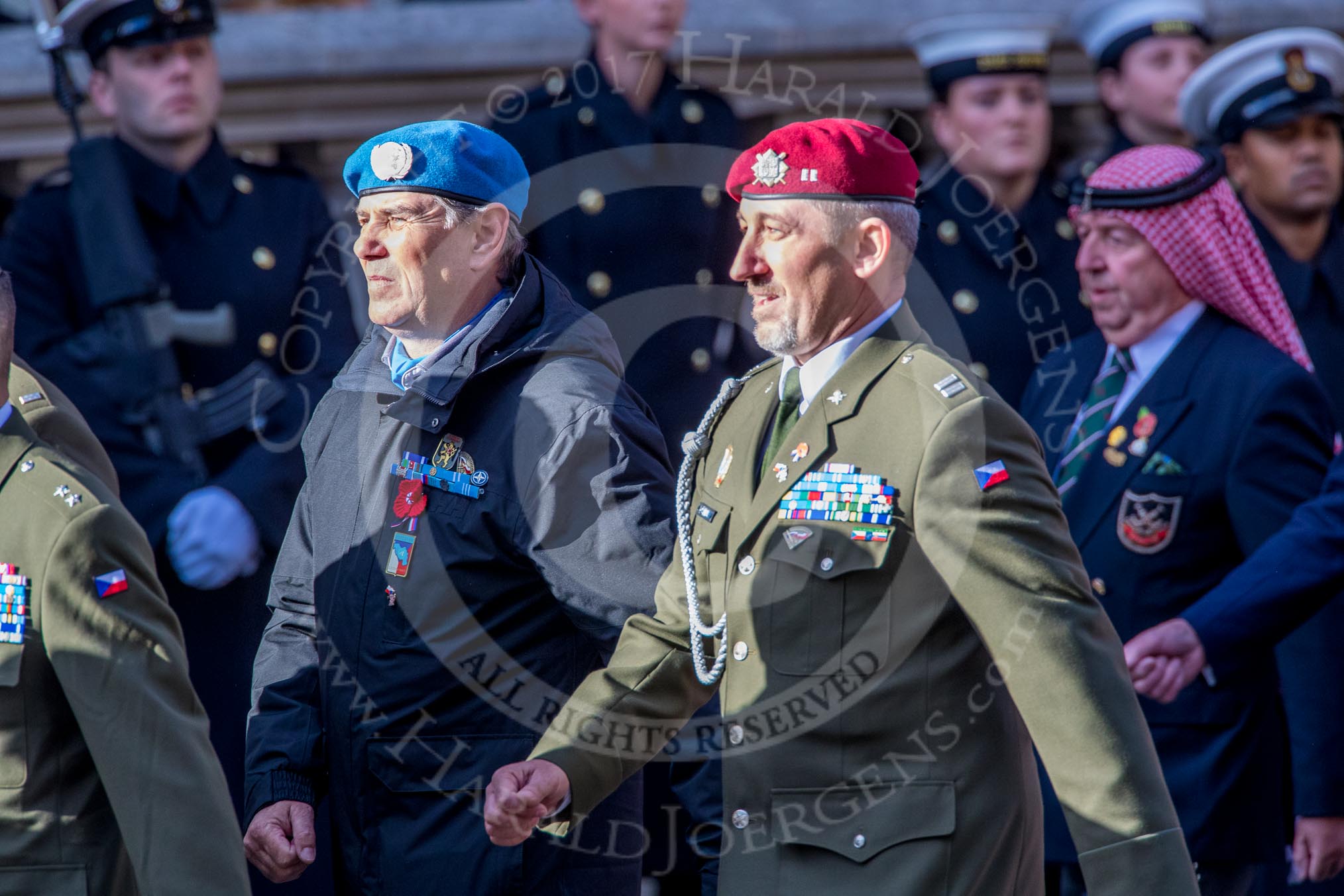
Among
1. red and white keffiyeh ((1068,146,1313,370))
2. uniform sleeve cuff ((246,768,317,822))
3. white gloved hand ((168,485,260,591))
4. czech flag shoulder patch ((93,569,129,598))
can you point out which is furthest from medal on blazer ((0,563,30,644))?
red and white keffiyeh ((1068,146,1313,370))

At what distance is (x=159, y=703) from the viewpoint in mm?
3199

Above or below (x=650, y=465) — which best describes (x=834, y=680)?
below

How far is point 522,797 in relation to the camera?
3.13 meters

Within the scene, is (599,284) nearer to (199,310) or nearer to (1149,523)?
(199,310)

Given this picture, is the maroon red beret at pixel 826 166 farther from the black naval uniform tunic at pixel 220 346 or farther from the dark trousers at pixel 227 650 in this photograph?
the dark trousers at pixel 227 650

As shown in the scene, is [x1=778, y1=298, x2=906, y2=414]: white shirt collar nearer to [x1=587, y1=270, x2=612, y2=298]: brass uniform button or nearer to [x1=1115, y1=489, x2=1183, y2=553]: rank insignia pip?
[x1=1115, y1=489, x2=1183, y2=553]: rank insignia pip

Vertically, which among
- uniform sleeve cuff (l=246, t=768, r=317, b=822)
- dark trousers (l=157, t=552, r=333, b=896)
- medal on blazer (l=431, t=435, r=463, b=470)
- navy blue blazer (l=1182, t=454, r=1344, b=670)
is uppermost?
medal on blazer (l=431, t=435, r=463, b=470)

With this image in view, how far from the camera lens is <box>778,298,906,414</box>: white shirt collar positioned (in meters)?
3.22

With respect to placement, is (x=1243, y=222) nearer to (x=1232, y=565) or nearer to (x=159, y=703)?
(x=1232, y=565)

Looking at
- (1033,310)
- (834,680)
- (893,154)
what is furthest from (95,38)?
(834,680)

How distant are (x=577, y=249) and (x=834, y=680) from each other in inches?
92.0

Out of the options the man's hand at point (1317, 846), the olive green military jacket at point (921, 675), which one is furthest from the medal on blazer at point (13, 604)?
the man's hand at point (1317, 846)

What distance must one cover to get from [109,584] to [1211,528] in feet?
8.00

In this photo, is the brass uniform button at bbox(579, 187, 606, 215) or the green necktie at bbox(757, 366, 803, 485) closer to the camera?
the green necktie at bbox(757, 366, 803, 485)
